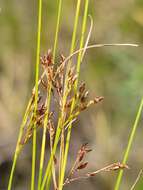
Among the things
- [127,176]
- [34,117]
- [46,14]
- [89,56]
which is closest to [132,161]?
[127,176]

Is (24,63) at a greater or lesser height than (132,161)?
greater

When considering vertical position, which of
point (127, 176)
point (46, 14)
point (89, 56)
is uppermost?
point (46, 14)

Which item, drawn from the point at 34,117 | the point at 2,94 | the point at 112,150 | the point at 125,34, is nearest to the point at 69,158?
the point at 112,150

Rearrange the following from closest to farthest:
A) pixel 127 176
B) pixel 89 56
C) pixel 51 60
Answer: pixel 51 60 → pixel 127 176 → pixel 89 56

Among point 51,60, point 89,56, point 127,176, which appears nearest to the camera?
point 51,60

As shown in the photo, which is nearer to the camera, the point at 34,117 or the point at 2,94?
the point at 34,117

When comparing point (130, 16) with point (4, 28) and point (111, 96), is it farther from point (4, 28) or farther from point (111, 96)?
point (4, 28)
